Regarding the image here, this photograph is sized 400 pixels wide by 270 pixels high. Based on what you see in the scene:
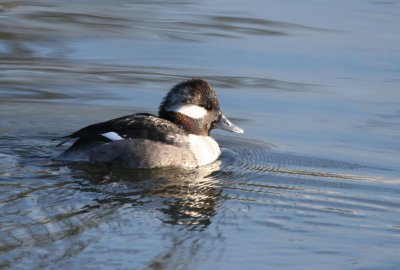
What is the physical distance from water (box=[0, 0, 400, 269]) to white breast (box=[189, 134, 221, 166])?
0.11 metres

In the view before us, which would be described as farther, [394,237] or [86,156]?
[86,156]

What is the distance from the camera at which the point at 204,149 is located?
412 inches

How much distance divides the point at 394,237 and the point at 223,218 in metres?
1.43

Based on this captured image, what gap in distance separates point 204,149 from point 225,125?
29.4 inches

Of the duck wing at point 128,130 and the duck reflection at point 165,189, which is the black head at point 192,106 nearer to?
the duck wing at point 128,130

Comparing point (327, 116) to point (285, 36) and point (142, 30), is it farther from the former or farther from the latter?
point (142, 30)

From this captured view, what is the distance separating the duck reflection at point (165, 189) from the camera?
845 centimetres

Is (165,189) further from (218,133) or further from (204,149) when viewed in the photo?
(218,133)

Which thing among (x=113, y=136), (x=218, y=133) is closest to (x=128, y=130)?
(x=113, y=136)

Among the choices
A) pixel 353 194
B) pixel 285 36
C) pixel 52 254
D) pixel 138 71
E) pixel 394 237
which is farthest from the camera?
pixel 285 36

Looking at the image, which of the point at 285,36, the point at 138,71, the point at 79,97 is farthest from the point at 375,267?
the point at 285,36

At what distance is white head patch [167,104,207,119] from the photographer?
1085 centimetres

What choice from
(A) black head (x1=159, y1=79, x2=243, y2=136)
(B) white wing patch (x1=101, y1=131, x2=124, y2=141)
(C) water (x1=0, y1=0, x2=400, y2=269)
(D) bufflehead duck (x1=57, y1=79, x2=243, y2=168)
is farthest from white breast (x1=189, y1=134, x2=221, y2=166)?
(B) white wing patch (x1=101, y1=131, x2=124, y2=141)

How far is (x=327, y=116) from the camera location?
11.9m
